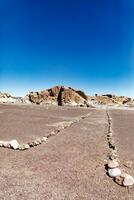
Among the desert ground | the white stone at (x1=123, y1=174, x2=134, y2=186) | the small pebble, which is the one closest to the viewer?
the desert ground

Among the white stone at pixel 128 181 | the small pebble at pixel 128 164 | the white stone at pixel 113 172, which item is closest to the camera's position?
the white stone at pixel 128 181

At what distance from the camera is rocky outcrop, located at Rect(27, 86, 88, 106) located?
5290 inches

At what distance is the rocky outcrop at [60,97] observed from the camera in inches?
5290

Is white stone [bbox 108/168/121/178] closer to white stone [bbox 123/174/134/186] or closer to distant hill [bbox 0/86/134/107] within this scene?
white stone [bbox 123/174/134/186]

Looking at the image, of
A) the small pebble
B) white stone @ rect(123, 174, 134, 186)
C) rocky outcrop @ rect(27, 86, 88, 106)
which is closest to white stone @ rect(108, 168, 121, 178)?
white stone @ rect(123, 174, 134, 186)

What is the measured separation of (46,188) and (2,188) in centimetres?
107

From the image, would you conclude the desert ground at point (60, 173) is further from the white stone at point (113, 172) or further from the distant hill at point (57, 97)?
the distant hill at point (57, 97)

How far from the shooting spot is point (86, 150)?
1219 centimetres

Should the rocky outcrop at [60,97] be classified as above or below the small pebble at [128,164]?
above

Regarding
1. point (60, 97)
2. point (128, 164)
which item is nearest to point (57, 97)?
point (60, 97)

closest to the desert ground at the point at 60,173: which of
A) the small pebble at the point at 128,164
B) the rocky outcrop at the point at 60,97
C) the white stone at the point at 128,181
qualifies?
the small pebble at the point at 128,164

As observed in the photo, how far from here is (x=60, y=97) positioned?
142 m

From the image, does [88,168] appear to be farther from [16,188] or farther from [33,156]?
[16,188]

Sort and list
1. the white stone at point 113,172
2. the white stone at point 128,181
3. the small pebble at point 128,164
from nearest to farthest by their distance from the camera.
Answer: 1. the white stone at point 128,181
2. the white stone at point 113,172
3. the small pebble at point 128,164
